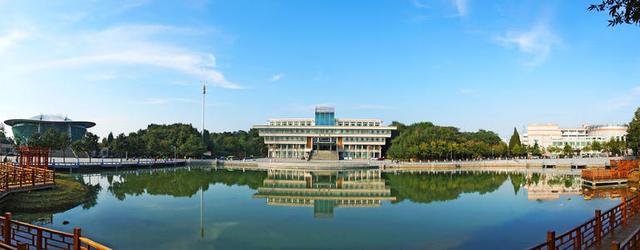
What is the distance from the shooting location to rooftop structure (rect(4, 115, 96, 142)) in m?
96.5

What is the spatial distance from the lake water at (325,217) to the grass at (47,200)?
0.79m

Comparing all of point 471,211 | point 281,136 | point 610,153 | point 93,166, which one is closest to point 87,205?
point 471,211

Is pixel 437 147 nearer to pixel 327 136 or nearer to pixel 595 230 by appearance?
pixel 327 136

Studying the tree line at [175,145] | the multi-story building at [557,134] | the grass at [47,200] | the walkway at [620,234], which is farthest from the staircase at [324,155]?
the walkway at [620,234]

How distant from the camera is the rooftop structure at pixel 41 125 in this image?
317ft

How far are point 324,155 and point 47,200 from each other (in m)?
65.3

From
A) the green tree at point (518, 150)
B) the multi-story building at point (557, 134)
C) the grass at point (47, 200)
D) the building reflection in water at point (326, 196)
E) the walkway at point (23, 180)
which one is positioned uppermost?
the multi-story building at point (557, 134)

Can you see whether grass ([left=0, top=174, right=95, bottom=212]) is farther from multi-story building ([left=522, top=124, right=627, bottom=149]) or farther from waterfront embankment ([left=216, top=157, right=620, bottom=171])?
multi-story building ([left=522, top=124, right=627, bottom=149])

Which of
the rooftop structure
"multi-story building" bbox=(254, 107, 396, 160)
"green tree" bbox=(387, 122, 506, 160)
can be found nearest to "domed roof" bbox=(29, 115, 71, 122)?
the rooftop structure

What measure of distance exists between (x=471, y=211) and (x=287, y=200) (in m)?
11.3

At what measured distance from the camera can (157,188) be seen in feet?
110

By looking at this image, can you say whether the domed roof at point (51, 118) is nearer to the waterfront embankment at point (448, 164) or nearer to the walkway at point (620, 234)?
the waterfront embankment at point (448, 164)

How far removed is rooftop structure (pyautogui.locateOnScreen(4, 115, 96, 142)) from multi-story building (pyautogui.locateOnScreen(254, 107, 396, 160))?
44.3 metres

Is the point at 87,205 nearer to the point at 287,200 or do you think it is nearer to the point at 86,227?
the point at 86,227
